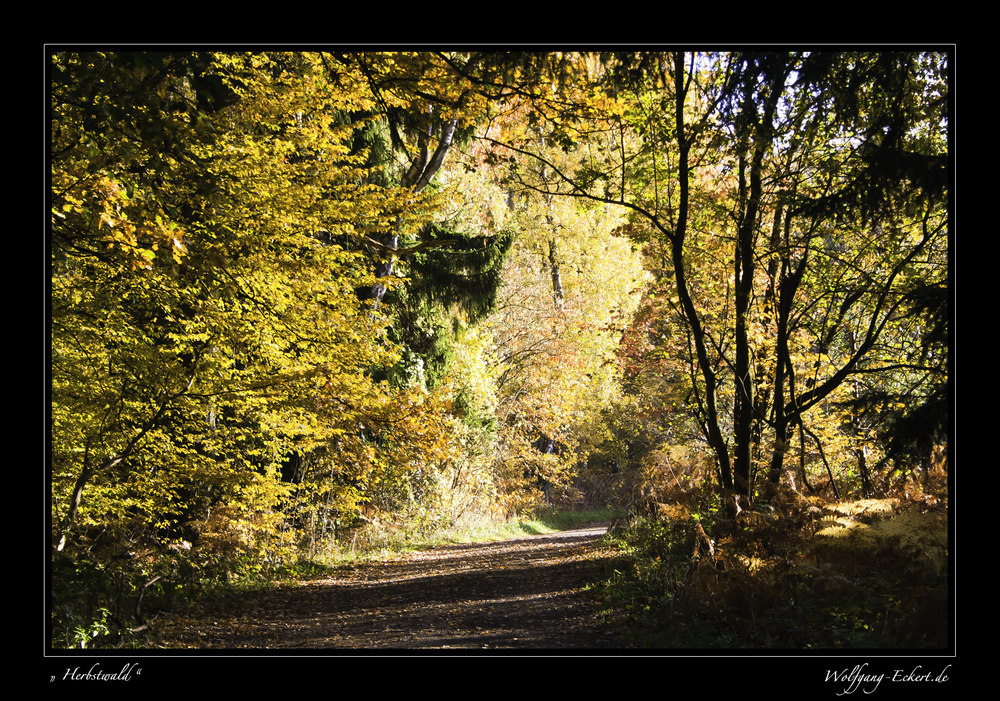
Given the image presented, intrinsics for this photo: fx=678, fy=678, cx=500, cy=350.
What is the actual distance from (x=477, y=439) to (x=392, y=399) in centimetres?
762

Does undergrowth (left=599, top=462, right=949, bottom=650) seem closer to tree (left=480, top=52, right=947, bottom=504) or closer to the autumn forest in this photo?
the autumn forest

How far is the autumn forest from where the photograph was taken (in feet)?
16.7

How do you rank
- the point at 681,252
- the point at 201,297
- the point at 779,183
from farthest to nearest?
1. the point at 201,297
2. the point at 779,183
3. the point at 681,252

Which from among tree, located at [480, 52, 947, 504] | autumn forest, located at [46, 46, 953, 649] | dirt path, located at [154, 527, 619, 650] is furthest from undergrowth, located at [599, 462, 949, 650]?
tree, located at [480, 52, 947, 504]

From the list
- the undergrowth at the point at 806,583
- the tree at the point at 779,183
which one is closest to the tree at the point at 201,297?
the tree at the point at 779,183

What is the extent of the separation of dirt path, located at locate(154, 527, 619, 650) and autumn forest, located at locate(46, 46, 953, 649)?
19.9 inches

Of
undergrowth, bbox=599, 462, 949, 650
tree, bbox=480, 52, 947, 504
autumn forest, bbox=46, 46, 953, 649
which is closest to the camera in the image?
undergrowth, bbox=599, 462, 949, 650

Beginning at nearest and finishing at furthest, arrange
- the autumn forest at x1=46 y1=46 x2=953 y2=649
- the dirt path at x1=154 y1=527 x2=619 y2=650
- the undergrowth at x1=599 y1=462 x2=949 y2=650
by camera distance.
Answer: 1. the undergrowth at x1=599 y1=462 x2=949 y2=650
2. the autumn forest at x1=46 y1=46 x2=953 y2=649
3. the dirt path at x1=154 y1=527 x2=619 y2=650

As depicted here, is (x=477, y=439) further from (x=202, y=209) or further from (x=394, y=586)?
(x=202, y=209)

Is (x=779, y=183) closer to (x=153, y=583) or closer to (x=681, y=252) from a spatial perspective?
(x=681, y=252)

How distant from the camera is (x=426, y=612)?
713 centimetres

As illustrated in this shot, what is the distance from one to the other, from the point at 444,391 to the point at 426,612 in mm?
4157

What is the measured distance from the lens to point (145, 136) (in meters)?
5.16

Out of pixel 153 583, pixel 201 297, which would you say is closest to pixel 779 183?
pixel 201 297
